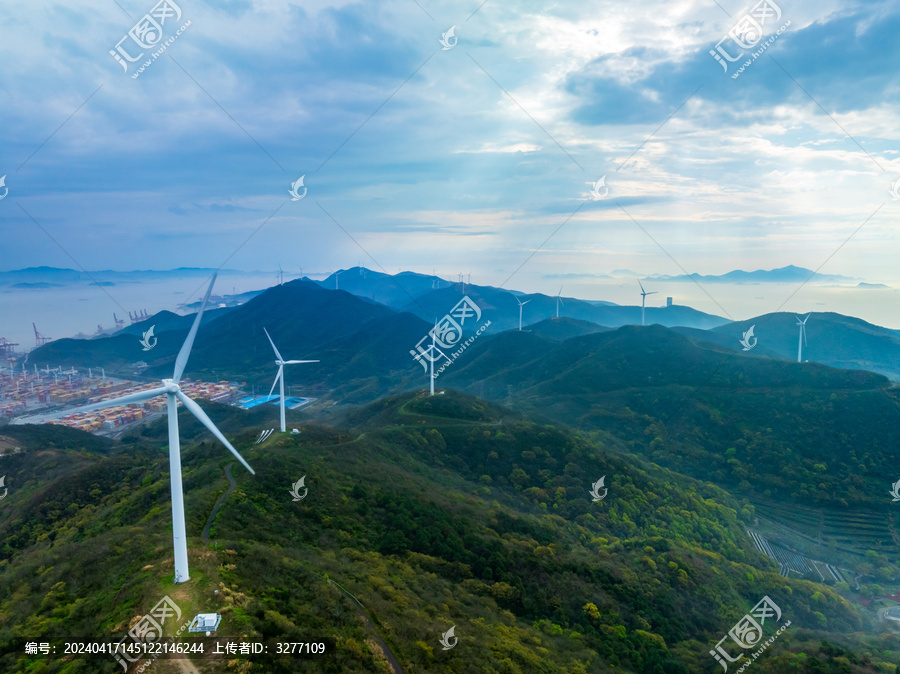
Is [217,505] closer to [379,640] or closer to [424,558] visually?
[424,558]

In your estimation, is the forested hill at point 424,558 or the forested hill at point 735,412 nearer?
the forested hill at point 424,558

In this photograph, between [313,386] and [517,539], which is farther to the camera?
[313,386]

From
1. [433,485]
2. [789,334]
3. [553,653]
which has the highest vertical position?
[789,334]

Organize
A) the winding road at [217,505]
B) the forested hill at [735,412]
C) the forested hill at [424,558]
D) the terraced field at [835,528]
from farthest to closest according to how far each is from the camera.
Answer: the forested hill at [735,412], the terraced field at [835,528], the winding road at [217,505], the forested hill at [424,558]

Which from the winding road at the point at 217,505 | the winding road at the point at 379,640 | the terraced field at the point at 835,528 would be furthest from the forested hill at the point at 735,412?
the winding road at the point at 379,640

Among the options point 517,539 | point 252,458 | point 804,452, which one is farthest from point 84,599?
point 804,452

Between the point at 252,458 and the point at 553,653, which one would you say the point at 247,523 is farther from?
the point at 553,653

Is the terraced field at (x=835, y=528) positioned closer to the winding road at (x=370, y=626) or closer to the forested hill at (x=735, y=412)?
the forested hill at (x=735, y=412)

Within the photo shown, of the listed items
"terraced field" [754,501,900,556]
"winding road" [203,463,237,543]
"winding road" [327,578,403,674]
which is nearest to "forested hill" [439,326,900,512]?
"terraced field" [754,501,900,556]
